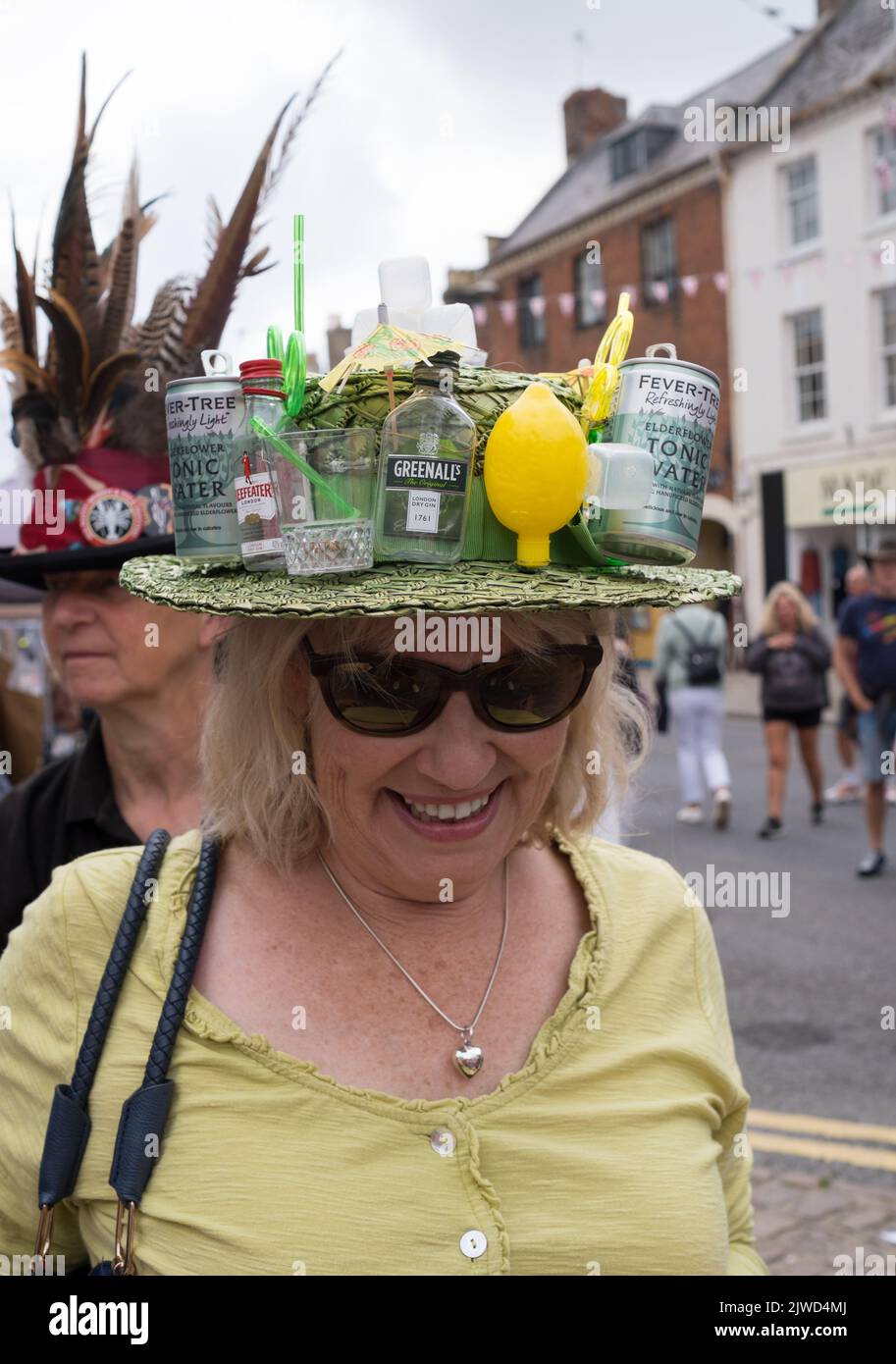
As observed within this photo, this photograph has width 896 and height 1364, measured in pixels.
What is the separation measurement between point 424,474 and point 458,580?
0.43 ft

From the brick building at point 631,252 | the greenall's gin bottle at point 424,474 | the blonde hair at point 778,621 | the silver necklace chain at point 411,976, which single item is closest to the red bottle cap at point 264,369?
the greenall's gin bottle at point 424,474

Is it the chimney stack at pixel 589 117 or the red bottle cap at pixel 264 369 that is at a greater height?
the chimney stack at pixel 589 117

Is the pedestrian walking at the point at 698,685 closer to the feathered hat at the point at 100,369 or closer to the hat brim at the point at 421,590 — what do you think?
the feathered hat at the point at 100,369

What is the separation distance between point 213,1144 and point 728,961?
16.9ft

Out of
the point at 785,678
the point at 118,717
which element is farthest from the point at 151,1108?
the point at 785,678

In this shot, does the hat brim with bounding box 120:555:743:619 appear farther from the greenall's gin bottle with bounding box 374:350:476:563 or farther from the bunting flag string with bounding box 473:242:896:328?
the bunting flag string with bounding box 473:242:896:328

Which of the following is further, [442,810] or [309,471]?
[442,810]

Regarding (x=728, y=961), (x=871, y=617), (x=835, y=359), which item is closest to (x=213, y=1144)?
(x=728, y=961)

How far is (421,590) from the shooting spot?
1.48 m

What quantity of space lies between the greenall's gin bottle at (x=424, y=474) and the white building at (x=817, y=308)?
63.8 ft

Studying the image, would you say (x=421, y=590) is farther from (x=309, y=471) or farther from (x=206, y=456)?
(x=206, y=456)

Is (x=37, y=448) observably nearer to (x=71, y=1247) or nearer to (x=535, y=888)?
(x=535, y=888)

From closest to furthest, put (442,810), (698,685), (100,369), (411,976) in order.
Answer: (442,810)
(411,976)
(100,369)
(698,685)

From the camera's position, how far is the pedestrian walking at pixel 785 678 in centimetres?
955
